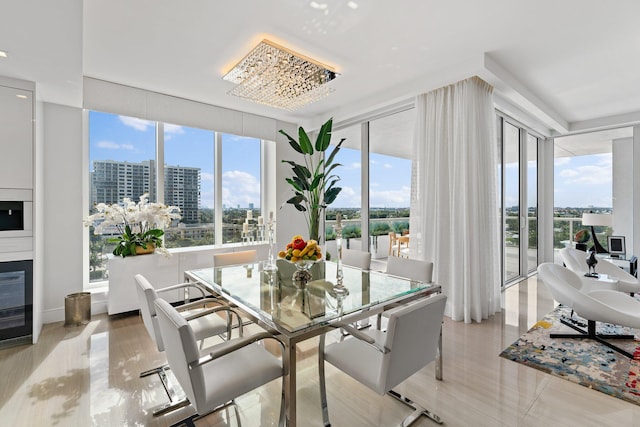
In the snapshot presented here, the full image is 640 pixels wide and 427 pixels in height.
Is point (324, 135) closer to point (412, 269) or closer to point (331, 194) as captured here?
point (331, 194)

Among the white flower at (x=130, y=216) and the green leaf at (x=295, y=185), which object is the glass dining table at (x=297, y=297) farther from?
the green leaf at (x=295, y=185)

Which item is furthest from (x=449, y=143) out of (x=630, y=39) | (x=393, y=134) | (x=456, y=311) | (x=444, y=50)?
(x=456, y=311)

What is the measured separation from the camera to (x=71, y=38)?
2111 millimetres

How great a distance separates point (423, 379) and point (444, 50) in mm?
2885

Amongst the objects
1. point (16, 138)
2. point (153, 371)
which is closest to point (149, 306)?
point (153, 371)

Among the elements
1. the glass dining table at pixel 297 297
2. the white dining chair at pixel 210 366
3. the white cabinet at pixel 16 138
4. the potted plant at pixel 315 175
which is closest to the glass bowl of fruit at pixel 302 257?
the glass dining table at pixel 297 297

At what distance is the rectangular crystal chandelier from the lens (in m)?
2.77

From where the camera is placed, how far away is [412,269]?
2584mm

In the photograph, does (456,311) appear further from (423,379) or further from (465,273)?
(423,379)

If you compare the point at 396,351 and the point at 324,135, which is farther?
the point at 324,135

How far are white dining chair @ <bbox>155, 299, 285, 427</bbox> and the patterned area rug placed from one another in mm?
2152

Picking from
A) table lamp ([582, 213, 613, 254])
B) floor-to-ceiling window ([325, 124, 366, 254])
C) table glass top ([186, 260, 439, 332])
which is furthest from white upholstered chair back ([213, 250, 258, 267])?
table lamp ([582, 213, 613, 254])

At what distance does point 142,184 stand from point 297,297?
3124 mm

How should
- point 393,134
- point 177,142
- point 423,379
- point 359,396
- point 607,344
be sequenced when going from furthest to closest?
point 393,134
point 177,142
point 607,344
point 423,379
point 359,396
